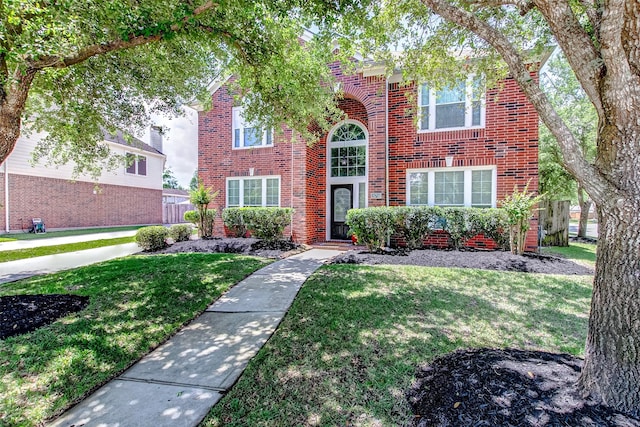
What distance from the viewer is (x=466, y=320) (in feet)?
13.7

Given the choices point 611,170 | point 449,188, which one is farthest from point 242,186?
point 611,170

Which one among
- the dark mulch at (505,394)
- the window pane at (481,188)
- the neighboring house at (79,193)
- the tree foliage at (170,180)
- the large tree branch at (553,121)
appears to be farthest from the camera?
the tree foliage at (170,180)

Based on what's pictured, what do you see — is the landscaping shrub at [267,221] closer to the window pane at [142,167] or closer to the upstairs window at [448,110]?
the upstairs window at [448,110]

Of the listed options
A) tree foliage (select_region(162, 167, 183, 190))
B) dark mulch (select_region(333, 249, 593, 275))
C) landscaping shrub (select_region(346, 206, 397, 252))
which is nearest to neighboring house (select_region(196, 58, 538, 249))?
landscaping shrub (select_region(346, 206, 397, 252))

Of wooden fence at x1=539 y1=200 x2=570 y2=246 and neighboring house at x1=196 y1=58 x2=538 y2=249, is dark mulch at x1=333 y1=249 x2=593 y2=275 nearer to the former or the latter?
neighboring house at x1=196 y1=58 x2=538 y2=249

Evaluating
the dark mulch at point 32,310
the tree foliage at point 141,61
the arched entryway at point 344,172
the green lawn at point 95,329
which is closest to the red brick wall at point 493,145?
the arched entryway at point 344,172

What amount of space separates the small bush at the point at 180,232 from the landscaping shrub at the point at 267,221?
2.60 metres

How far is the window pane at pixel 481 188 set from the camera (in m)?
9.59

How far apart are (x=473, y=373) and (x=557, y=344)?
161 centimetres

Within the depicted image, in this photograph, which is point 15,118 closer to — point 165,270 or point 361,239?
point 165,270

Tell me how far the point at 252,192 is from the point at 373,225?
5.49 meters

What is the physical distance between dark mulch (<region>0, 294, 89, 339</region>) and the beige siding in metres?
8.72

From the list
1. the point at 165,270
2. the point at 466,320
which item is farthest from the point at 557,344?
the point at 165,270

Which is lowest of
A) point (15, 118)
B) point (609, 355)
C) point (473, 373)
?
point (473, 373)
